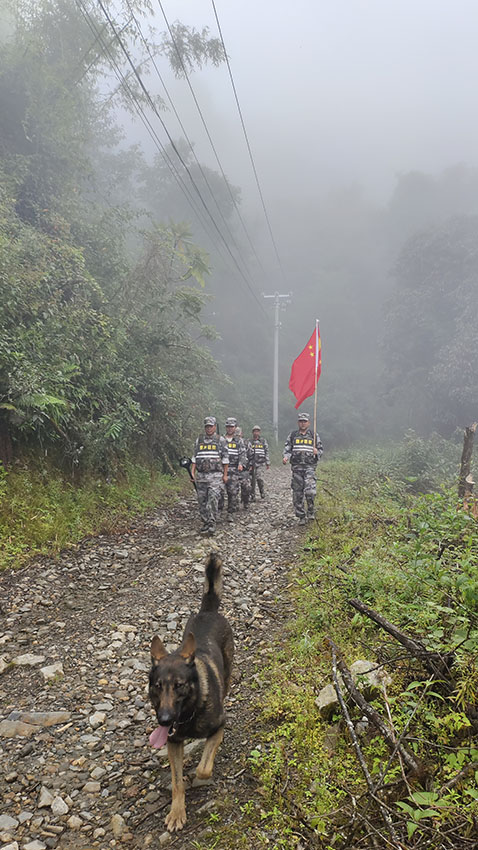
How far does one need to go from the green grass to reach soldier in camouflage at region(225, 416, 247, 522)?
202 centimetres

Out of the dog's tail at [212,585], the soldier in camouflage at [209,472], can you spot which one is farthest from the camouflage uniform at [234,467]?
the dog's tail at [212,585]

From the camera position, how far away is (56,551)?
7141 millimetres

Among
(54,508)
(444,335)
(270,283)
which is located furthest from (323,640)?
(270,283)

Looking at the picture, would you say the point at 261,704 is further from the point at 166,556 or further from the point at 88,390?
the point at 88,390

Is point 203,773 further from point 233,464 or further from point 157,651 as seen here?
point 233,464

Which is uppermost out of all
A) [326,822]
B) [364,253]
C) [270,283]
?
[364,253]

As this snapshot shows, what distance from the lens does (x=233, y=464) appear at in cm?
1168

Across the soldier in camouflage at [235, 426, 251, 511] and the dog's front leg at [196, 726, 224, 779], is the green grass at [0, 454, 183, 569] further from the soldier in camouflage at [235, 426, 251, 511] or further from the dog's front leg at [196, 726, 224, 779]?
the dog's front leg at [196, 726, 224, 779]

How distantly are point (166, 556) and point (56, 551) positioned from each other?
1.82 metres

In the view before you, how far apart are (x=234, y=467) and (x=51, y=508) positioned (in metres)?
4.99

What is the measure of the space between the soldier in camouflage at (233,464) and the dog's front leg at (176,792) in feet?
26.7

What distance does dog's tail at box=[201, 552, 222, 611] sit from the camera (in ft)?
12.4

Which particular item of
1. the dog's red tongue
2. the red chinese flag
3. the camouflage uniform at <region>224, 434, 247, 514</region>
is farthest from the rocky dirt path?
the red chinese flag

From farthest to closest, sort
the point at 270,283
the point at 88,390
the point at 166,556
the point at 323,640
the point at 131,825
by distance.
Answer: the point at 270,283
the point at 88,390
the point at 166,556
the point at 323,640
the point at 131,825
